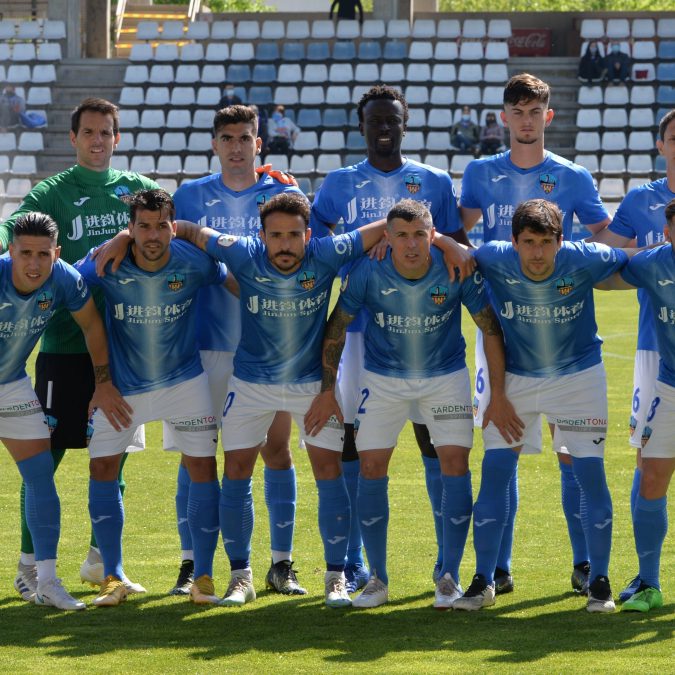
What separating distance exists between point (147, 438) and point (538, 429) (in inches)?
190

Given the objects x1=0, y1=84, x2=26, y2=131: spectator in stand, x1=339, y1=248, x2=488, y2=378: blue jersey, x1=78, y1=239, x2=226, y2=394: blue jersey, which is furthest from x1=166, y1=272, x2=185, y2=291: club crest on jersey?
x1=0, y1=84, x2=26, y2=131: spectator in stand

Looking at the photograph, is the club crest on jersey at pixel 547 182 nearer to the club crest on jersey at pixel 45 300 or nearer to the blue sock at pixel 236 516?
the blue sock at pixel 236 516

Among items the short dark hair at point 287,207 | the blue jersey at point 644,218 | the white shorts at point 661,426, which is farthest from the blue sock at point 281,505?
the blue jersey at point 644,218

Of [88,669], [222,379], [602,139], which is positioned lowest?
[88,669]

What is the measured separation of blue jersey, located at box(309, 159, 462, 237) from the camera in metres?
6.04

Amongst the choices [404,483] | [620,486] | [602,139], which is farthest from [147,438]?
[602,139]

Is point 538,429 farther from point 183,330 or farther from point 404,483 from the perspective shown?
point 404,483

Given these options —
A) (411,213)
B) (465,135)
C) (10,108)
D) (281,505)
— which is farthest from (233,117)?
(10,108)

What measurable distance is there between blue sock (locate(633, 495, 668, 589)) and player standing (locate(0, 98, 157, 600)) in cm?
230

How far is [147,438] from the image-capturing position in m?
9.86

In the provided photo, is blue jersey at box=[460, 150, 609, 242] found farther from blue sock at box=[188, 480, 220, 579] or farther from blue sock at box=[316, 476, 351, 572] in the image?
blue sock at box=[188, 480, 220, 579]

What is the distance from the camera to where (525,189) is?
5.94 metres

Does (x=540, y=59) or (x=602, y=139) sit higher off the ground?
(x=540, y=59)

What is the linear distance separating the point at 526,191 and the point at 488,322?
805 millimetres
